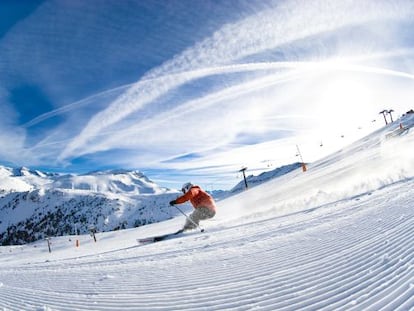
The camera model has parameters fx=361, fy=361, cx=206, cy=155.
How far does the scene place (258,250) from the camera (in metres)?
7.57

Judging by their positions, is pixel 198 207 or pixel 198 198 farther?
pixel 198 198

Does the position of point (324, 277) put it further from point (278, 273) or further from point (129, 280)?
point (129, 280)

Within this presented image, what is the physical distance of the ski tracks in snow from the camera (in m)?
4.17

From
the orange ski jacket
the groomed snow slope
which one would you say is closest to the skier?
the orange ski jacket

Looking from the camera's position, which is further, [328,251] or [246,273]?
[328,251]

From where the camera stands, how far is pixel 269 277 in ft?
17.4

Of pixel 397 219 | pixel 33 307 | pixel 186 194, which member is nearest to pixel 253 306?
pixel 33 307

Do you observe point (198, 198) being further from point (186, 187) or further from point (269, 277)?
point (269, 277)

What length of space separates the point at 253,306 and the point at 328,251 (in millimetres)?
2531

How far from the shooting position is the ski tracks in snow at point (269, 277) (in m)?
4.17

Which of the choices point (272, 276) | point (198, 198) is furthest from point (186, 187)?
point (272, 276)

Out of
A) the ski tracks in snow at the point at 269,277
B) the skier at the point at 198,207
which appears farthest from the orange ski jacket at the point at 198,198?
the ski tracks in snow at the point at 269,277

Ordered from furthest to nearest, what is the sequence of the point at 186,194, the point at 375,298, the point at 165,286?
the point at 186,194, the point at 165,286, the point at 375,298

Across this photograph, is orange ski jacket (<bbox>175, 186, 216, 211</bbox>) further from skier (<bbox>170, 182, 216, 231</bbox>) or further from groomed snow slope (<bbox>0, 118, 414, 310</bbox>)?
groomed snow slope (<bbox>0, 118, 414, 310</bbox>)
